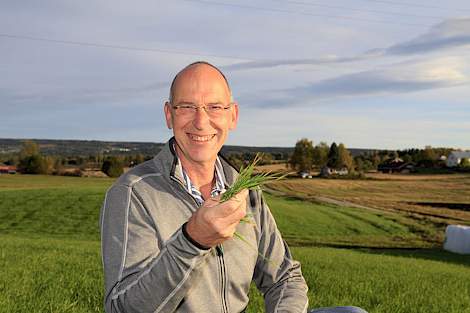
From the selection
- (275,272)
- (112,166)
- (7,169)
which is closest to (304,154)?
(112,166)

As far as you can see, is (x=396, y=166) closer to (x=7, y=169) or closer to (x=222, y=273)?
(x=7, y=169)

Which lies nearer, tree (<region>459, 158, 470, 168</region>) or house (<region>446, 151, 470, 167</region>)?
tree (<region>459, 158, 470, 168</region>)

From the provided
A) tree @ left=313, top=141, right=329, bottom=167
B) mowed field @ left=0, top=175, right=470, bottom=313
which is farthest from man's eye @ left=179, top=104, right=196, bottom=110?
tree @ left=313, top=141, right=329, bottom=167

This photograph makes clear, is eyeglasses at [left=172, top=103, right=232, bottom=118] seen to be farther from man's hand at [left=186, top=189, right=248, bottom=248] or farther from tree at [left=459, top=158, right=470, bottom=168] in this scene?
tree at [left=459, top=158, right=470, bottom=168]

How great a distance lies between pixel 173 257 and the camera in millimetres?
2729

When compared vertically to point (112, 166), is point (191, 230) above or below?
above

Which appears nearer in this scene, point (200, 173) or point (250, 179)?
point (250, 179)

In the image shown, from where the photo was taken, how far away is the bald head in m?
3.41

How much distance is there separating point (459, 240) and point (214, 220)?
118 feet

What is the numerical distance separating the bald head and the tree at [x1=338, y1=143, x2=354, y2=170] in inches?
5305

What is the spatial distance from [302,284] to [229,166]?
1045mm

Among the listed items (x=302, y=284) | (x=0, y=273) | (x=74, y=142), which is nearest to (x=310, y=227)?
(x=0, y=273)

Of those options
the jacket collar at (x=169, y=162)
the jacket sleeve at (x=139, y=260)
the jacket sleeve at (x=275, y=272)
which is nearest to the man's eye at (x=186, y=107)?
the jacket collar at (x=169, y=162)

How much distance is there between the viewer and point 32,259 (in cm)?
1122
